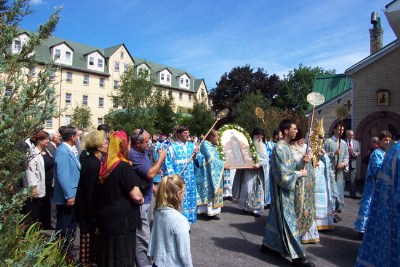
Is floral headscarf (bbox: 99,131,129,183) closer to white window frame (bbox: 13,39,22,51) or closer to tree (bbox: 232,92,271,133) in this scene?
white window frame (bbox: 13,39,22,51)

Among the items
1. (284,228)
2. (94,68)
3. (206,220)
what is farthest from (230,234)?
(94,68)

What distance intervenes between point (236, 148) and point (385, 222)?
5.09 m

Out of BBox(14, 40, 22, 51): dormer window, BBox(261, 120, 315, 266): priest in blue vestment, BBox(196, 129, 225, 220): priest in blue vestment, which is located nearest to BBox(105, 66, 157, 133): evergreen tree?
BBox(196, 129, 225, 220): priest in blue vestment

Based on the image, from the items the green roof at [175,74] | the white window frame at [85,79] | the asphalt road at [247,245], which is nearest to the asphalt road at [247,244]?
the asphalt road at [247,245]

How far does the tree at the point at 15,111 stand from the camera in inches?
96.3

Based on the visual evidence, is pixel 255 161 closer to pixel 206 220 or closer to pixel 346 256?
pixel 206 220

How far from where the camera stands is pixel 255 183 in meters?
8.86

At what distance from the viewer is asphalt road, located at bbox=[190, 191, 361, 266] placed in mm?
5250

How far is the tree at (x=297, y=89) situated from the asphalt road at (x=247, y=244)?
42.0 metres

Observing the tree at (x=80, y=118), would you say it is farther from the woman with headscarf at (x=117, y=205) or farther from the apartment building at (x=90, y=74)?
the woman with headscarf at (x=117, y=205)

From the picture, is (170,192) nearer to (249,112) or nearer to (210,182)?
(210,182)

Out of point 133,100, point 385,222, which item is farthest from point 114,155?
point 133,100

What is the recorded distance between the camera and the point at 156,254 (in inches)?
133

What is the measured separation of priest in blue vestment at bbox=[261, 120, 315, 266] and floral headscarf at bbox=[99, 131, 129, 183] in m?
2.33
